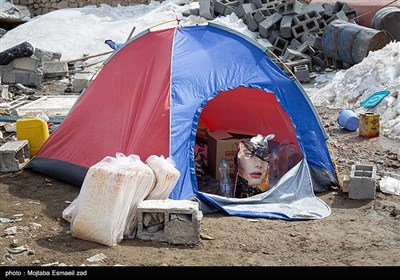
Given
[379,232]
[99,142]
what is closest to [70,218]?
[99,142]

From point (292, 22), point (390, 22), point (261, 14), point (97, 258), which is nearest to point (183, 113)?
point (97, 258)

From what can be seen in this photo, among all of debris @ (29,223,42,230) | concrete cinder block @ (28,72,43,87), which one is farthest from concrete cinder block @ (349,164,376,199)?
concrete cinder block @ (28,72,43,87)

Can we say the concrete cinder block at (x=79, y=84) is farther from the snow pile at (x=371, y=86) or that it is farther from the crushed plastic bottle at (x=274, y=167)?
the crushed plastic bottle at (x=274, y=167)

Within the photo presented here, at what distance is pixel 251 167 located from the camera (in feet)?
21.9

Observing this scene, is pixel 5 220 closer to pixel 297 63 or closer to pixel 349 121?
pixel 349 121

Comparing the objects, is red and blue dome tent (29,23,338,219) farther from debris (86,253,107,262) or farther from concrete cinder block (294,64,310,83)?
concrete cinder block (294,64,310,83)

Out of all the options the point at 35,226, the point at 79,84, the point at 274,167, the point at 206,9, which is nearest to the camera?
the point at 35,226

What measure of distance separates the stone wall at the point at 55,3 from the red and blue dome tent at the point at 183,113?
11536mm

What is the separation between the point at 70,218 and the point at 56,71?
8.55 m

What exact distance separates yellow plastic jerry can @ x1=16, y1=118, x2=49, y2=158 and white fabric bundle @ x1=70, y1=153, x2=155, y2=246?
8.72 feet

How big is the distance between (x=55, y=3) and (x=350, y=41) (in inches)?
363

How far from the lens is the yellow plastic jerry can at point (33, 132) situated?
8133 mm

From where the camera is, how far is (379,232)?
5.99m

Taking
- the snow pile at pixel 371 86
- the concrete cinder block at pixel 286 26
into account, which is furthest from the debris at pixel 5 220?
the concrete cinder block at pixel 286 26
